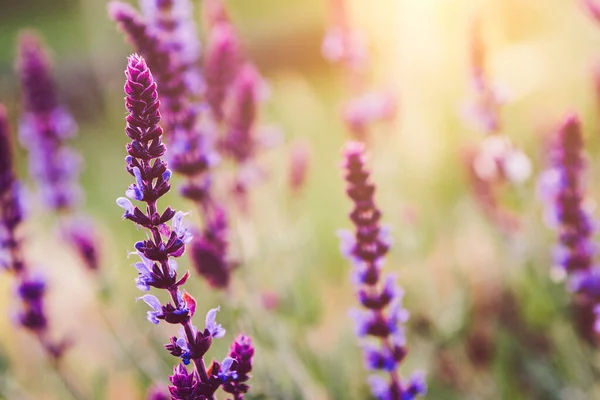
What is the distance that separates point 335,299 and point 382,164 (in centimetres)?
101

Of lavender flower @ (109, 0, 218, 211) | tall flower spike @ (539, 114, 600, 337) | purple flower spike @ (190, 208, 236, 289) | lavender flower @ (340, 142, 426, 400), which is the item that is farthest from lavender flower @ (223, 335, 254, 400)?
tall flower spike @ (539, 114, 600, 337)

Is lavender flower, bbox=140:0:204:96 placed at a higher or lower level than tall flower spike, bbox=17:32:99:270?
lower

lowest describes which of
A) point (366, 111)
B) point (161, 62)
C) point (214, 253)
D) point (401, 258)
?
point (214, 253)

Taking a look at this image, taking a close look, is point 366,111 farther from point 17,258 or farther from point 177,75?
point 17,258

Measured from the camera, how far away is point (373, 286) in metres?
1.66

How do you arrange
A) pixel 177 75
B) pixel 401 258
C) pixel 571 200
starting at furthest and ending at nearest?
pixel 401 258, pixel 177 75, pixel 571 200

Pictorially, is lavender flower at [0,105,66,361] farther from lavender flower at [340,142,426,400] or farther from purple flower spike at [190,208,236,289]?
lavender flower at [340,142,426,400]

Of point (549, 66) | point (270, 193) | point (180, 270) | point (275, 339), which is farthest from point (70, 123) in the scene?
point (549, 66)

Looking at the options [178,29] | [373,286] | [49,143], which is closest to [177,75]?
[178,29]

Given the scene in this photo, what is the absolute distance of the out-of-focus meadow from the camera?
8.76 ft

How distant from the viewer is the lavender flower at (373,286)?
153cm

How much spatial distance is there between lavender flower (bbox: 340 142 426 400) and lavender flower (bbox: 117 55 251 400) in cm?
44

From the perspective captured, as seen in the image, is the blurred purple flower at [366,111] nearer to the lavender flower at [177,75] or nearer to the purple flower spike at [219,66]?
the purple flower spike at [219,66]

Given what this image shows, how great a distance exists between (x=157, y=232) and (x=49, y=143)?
2064 mm
